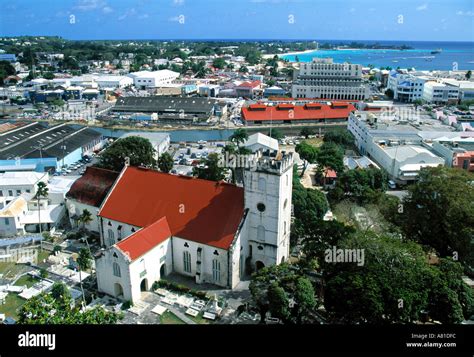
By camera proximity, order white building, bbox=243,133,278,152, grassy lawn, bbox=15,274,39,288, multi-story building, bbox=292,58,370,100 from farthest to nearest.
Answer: multi-story building, bbox=292,58,370,100 < white building, bbox=243,133,278,152 < grassy lawn, bbox=15,274,39,288

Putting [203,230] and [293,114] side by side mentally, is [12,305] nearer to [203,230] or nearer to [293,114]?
[203,230]

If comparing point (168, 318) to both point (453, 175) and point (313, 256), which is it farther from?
point (453, 175)

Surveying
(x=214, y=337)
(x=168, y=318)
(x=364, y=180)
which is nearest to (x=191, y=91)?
(x=364, y=180)

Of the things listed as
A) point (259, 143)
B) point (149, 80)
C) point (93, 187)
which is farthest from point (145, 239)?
point (149, 80)

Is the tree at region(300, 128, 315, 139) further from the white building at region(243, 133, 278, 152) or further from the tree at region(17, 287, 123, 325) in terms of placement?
the tree at region(17, 287, 123, 325)

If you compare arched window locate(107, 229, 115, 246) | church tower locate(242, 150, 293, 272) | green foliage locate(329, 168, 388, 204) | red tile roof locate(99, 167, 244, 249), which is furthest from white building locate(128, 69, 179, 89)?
church tower locate(242, 150, 293, 272)

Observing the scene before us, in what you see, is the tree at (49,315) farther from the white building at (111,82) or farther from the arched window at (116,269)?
the white building at (111,82)
